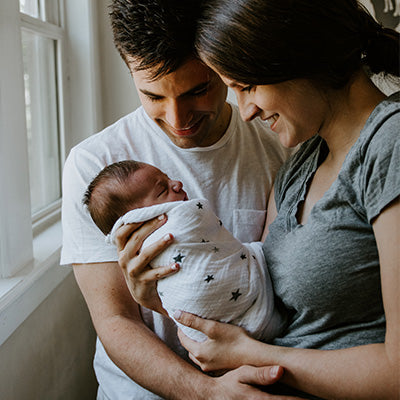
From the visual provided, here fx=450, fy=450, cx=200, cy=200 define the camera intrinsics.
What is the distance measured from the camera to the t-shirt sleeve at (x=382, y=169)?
0.85 meters

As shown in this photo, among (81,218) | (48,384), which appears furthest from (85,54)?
(48,384)

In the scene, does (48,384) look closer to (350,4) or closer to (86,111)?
(86,111)

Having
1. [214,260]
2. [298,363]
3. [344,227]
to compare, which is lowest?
[298,363]

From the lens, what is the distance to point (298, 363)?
1.04 m

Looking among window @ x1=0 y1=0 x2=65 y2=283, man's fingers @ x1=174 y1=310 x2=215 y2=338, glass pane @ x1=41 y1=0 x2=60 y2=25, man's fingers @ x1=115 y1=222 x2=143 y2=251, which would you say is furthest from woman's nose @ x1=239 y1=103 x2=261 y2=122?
glass pane @ x1=41 y1=0 x2=60 y2=25

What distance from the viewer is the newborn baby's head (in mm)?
1259

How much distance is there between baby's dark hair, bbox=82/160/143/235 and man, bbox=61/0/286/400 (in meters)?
0.12

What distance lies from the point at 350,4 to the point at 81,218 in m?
0.96

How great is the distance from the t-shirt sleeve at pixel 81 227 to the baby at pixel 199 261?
0.15 metres

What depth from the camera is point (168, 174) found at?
4.98 ft

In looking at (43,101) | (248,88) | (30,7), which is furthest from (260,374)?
(30,7)

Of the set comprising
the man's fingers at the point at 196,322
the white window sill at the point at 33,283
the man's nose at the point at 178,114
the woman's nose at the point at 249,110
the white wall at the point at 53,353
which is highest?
the woman's nose at the point at 249,110

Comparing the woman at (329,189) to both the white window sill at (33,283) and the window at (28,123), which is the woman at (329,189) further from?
the window at (28,123)

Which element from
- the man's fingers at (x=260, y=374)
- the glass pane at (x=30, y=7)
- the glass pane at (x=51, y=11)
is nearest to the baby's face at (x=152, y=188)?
the man's fingers at (x=260, y=374)
